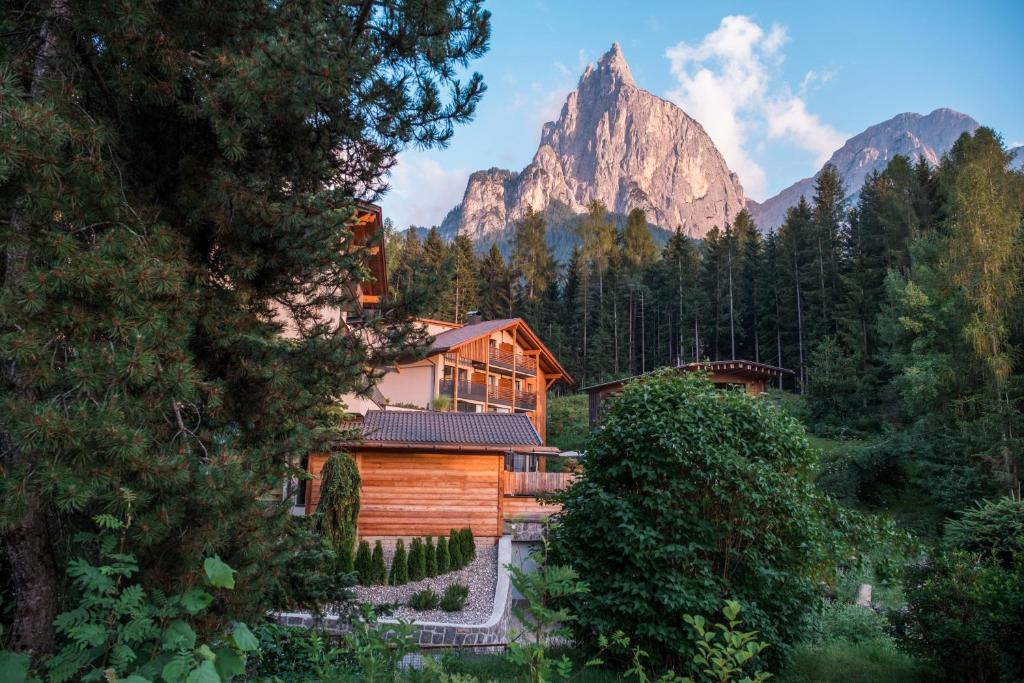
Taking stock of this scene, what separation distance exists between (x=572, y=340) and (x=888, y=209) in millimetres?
23997

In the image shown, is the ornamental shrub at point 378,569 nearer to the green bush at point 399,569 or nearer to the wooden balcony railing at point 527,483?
the green bush at point 399,569

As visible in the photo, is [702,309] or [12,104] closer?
[12,104]

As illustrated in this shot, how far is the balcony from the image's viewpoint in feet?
92.7

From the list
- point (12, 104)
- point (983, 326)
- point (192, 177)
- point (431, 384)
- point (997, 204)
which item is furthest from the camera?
point (431, 384)

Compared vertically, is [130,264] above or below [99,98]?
below

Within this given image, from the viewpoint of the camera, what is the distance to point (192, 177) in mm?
4344

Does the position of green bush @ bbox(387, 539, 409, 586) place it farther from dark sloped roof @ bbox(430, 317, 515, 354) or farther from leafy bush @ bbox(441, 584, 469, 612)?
dark sloped roof @ bbox(430, 317, 515, 354)

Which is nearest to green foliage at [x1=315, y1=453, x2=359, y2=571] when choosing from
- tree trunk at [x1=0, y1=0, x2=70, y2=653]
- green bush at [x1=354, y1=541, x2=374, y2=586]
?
green bush at [x1=354, y1=541, x2=374, y2=586]

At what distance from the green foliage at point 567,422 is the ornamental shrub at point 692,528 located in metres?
26.4

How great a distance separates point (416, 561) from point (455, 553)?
1.01m

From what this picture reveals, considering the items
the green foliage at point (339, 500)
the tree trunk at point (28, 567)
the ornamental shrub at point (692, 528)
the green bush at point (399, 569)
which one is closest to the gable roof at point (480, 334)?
the green foliage at point (339, 500)

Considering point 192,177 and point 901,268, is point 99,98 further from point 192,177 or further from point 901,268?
point 901,268

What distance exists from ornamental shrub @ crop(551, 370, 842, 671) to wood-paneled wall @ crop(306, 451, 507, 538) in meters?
9.05

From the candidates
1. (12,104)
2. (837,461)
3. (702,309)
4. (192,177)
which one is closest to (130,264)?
(12,104)
